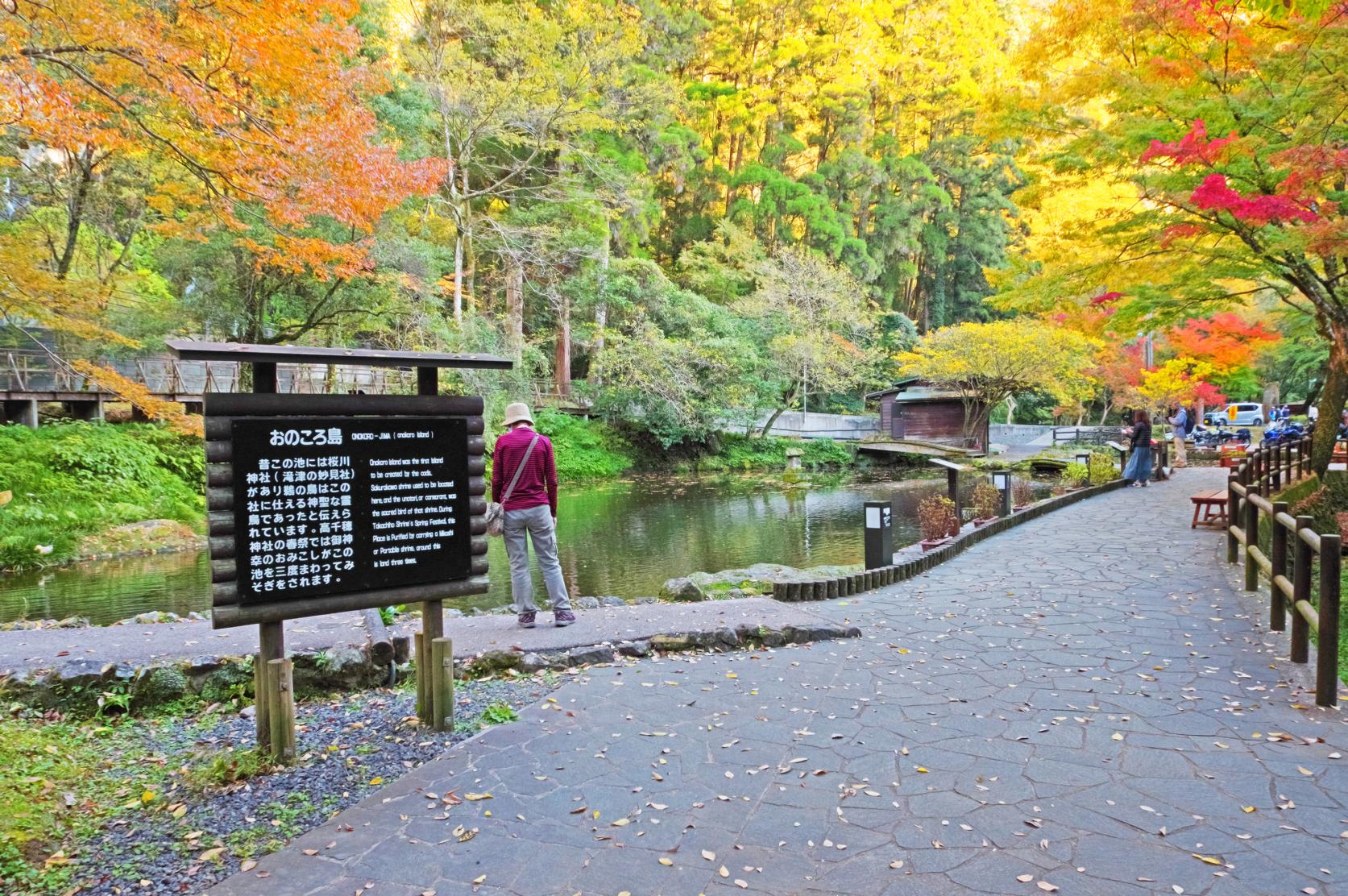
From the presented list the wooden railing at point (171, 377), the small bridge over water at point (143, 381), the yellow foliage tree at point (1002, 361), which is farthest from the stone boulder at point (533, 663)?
the yellow foliage tree at point (1002, 361)

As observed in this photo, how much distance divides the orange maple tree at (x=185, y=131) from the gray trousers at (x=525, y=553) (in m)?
4.74

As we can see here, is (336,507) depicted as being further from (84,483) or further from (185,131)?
(84,483)

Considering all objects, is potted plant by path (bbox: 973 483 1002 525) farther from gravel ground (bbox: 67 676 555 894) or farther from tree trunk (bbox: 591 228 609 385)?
tree trunk (bbox: 591 228 609 385)

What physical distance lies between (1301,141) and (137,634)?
10.8 meters

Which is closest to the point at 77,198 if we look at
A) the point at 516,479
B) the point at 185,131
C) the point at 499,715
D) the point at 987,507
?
the point at 185,131

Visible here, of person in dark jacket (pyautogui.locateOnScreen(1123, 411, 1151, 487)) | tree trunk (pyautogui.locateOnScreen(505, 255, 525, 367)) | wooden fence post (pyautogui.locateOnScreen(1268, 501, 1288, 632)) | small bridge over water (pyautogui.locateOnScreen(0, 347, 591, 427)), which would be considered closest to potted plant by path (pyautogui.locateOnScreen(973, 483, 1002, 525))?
person in dark jacket (pyautogui.locateOnScreen(1123, 411, 1151, 487))

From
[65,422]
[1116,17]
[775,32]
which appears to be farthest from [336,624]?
[775,32]

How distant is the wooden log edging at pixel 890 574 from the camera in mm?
7250

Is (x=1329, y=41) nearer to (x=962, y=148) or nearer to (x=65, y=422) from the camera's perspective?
(x=65, y=422)

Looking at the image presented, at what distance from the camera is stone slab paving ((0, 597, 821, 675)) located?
511 centimetres

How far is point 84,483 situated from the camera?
46.1 ft

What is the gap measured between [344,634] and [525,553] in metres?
1.39

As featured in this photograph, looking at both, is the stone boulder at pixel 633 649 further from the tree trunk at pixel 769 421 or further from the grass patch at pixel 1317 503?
the tree trunk at pixel 769 421

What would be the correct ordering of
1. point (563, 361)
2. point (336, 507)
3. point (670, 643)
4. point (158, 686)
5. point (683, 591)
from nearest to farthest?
1. point (336, 507)
2. point (158, 686)
3. point (670, 643)
4. point (683, 591)
5. point (563, 361)
